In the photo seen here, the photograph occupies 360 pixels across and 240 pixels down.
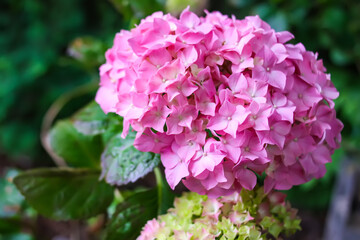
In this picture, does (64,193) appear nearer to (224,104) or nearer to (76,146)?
(76,146)

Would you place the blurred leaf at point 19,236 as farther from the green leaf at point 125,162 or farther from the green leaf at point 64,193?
the green leaf at point 125,162

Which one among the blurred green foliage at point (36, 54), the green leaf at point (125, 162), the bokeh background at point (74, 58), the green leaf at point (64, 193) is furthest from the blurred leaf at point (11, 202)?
the blurred green foliage at point (36, 54)

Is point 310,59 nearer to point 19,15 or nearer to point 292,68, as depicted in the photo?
point 292,68

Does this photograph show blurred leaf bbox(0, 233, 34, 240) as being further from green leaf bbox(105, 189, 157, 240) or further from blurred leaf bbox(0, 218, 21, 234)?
green leaf bbox(105, 189, 157, 240)

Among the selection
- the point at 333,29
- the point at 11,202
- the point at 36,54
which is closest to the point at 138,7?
the point at 11,202

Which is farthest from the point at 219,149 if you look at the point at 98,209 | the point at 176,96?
the point at 98,209

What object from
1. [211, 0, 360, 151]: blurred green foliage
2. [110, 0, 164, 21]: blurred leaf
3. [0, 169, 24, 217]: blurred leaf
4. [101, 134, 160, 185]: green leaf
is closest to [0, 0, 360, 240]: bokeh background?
[211, 0, 360, 151]: blurred green foliage

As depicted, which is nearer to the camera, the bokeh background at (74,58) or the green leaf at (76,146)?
the green leaf at (76,146)
